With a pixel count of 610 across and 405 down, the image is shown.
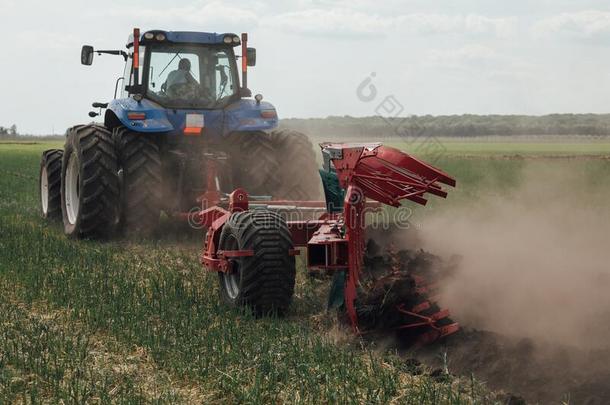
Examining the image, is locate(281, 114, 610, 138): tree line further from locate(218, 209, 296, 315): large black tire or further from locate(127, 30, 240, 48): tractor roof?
locate(218, 209, 296, 315): large black tire

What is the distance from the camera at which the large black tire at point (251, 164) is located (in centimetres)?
994

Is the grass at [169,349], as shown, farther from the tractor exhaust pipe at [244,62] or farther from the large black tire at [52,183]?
the large black tire at [52,183]

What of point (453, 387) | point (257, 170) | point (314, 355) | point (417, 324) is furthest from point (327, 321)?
point (257, 170)

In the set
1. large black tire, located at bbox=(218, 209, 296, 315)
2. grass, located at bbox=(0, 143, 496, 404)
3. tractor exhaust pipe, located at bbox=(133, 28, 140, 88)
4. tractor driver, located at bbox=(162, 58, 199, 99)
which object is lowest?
grass, located at bbox=(0, 143, 496, 404)

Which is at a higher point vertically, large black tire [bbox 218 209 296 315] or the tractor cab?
the tractor cab

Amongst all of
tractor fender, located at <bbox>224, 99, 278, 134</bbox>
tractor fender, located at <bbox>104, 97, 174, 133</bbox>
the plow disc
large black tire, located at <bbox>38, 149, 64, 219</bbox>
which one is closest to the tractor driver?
tractor fender, located at <bbox>104, 97, 174, 133</bbox>

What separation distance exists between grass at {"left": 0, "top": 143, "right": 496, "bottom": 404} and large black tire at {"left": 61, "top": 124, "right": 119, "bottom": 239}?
151cm

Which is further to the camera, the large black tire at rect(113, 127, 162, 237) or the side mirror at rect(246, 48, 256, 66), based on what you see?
the side mirror at rect(246, 48, 256, 66)

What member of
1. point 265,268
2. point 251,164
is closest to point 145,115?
point 251,164

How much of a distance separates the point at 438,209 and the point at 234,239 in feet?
22.9

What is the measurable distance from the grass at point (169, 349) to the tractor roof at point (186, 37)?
317 cm

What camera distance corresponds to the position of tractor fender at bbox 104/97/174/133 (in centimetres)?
942

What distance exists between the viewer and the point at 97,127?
988 centimetres

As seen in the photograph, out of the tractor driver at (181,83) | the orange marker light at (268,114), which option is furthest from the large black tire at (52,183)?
the orange marker light at (268,114)
